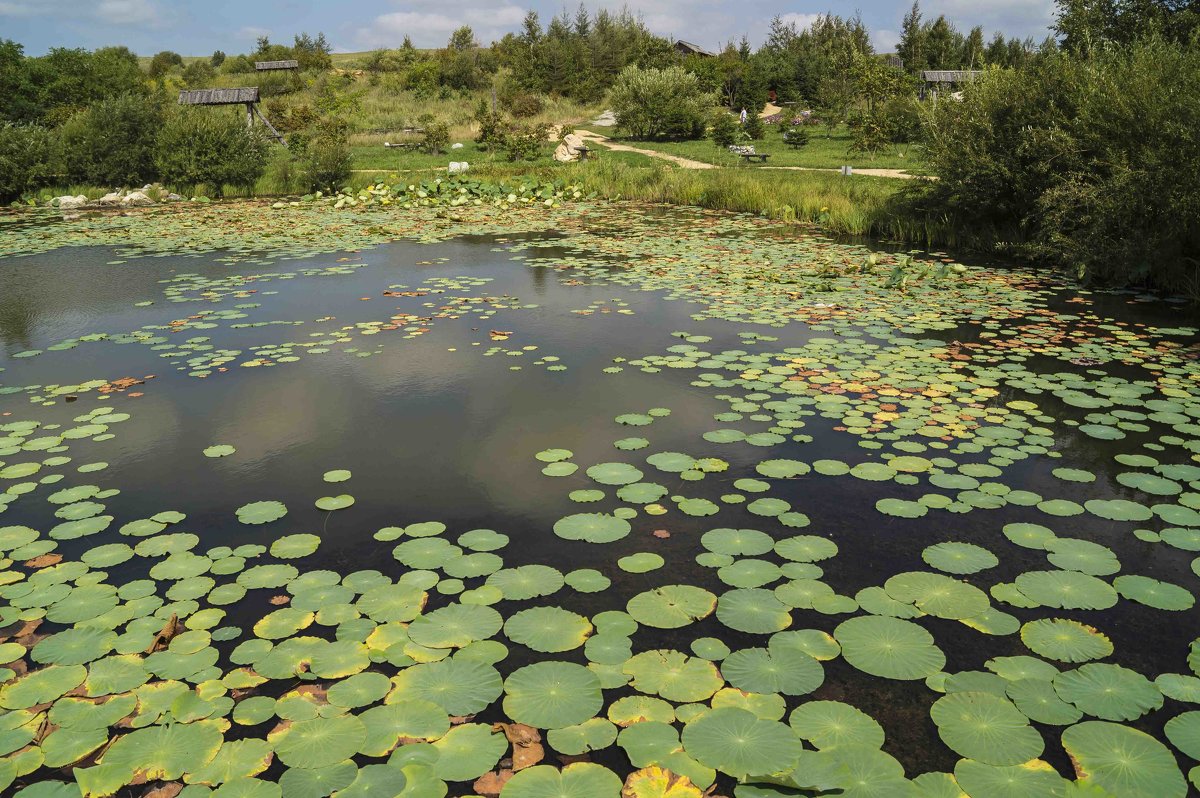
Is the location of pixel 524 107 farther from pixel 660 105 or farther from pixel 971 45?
pixel 971 45

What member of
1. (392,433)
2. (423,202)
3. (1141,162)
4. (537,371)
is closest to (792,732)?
(392,433)

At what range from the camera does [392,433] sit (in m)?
4.64

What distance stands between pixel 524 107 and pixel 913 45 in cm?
1974

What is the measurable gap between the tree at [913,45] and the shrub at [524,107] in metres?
17.3

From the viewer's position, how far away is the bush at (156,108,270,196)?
59.1ft

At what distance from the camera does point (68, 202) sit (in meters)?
17.2

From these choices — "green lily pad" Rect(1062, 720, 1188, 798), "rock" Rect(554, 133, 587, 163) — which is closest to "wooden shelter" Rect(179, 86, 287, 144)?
"rock" Rect(554, 133, 587, 163)

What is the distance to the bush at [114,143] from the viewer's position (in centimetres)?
1825

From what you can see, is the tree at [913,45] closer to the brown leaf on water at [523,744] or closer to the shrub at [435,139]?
the shrub at [435,139]

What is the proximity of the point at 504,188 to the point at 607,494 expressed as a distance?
14449mm

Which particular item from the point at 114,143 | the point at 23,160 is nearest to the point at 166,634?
the point at 114,143

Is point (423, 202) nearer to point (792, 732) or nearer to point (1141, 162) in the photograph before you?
point (1141, 162)

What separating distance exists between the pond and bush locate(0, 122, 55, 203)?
14244mm

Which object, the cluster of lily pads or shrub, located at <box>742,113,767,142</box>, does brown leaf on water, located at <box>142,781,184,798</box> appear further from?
shrub, located at <box>742,113,767,142</box>
